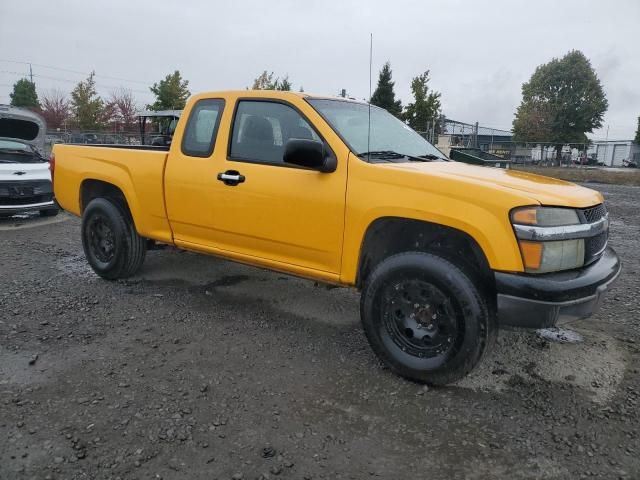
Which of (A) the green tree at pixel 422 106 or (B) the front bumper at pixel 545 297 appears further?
(A) the green tree at pixel 422 106

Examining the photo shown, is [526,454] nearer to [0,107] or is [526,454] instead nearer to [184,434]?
[184,434]

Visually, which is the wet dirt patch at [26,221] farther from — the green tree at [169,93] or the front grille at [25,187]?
the green tree at [169,93]

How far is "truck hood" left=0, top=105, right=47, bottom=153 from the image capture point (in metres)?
9.26

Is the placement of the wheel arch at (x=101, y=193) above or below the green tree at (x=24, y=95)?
below

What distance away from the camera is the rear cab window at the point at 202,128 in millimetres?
4266

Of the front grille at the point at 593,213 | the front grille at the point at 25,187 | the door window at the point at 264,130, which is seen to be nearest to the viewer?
the front grille at the point at 593,213

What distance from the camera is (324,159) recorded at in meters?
3.46

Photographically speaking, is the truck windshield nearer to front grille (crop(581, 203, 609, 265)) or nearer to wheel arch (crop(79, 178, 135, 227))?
front grille (crop(581, 203, 609, 265))

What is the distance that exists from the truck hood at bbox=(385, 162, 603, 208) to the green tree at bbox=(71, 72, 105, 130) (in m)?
35.4

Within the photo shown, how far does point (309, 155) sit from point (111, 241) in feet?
9.22

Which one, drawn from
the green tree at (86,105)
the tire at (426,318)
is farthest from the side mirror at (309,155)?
the green tree at (86,105)

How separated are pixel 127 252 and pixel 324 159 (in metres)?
2.63

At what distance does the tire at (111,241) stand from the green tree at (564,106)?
5216 centimetres

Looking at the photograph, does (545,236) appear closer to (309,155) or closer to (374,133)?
(309,155)
